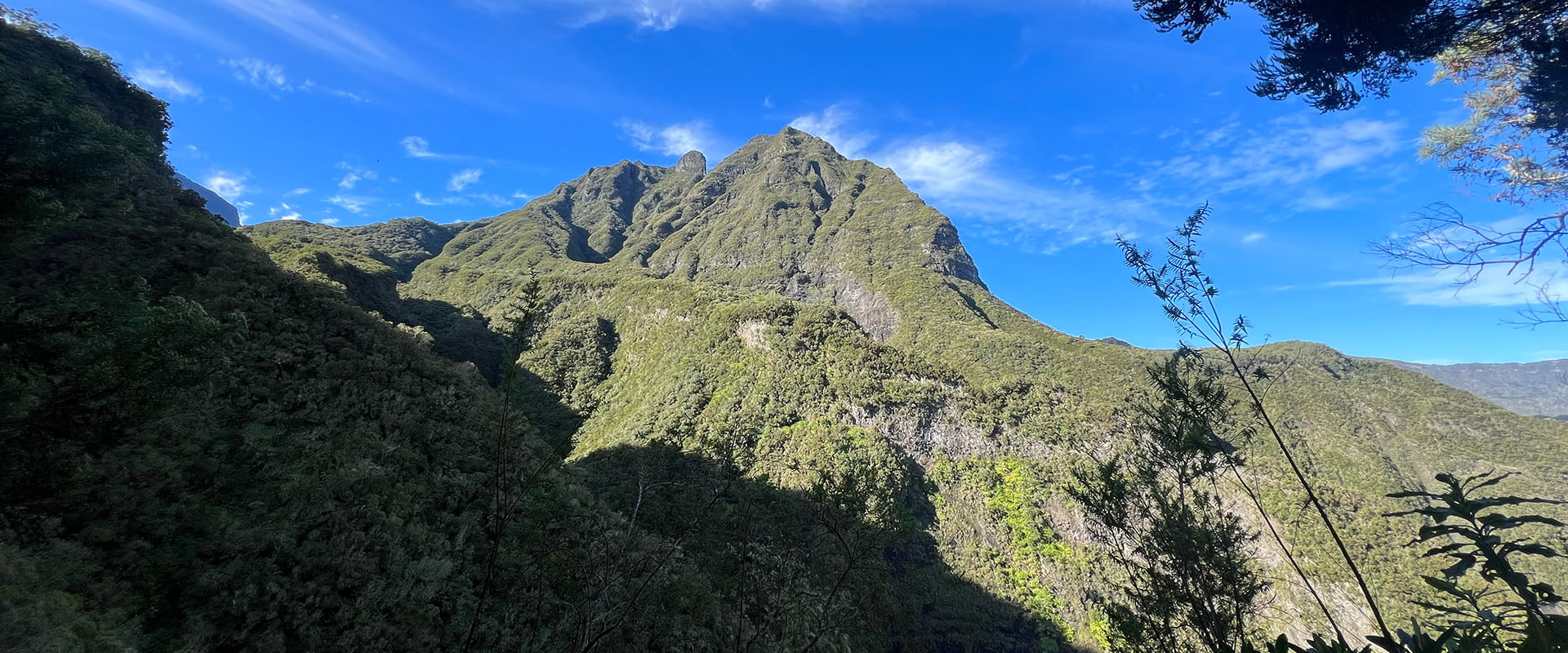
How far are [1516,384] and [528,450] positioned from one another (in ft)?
645

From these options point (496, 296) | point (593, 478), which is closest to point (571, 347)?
point (496, 296)

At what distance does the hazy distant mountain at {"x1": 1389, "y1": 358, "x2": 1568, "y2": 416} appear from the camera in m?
96.2

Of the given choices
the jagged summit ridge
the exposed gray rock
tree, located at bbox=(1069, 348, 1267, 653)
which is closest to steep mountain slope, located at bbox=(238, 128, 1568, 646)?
the jagged summit ridge

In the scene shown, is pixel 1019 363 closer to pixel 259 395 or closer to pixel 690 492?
pixel 690 492

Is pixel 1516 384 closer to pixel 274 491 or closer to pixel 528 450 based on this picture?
pixel 528 450

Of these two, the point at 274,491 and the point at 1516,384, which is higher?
the point at 1516,384

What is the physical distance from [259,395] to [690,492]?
14636 millimetres

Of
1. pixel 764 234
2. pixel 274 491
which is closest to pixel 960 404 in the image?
pixel 274 491

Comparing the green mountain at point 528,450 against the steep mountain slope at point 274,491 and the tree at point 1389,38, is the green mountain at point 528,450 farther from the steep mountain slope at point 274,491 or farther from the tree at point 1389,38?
the tree at point 1389,38

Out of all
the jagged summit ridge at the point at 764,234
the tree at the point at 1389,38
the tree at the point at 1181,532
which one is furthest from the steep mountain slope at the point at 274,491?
the jagged summit ridge at the point at 764,234

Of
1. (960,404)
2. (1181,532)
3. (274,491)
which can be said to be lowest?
(274,491)

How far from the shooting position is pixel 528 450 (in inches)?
547

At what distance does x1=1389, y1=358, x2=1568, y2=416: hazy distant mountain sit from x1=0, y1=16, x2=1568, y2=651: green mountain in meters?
87.8

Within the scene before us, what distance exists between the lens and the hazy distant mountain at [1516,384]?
96.2 m
